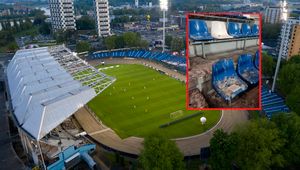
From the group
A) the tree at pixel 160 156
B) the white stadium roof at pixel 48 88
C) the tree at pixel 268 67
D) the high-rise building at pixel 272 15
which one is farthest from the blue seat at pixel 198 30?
the high-rise building at pixel 272 15

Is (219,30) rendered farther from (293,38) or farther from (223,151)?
(293,38)

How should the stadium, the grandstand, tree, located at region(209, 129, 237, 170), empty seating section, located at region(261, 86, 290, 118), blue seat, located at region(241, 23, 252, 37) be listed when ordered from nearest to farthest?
blue seat, located at region(241, 23, 252, 37)
tree, located at region(209, 129, 237, 170)
the grandstand
the stadium
empty seating section, located at region(261, 86, 290, 118)

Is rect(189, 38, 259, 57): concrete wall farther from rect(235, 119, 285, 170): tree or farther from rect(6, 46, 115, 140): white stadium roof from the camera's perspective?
rect(6, 46, 115, 140): white stadium roof

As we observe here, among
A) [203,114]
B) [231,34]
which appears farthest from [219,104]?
[203,114]

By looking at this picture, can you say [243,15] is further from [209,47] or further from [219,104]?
[219,104]

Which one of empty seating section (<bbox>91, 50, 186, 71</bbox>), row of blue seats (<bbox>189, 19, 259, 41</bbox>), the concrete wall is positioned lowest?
empty seating section (<bbox>91, 50, 186, 71</bbox>)

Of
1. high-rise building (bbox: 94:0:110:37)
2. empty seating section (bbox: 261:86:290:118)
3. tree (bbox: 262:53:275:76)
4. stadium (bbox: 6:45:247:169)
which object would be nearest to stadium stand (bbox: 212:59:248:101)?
stadium (bbox: 6:45:247:169)

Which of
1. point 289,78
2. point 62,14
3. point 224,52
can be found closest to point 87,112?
point 224,52
